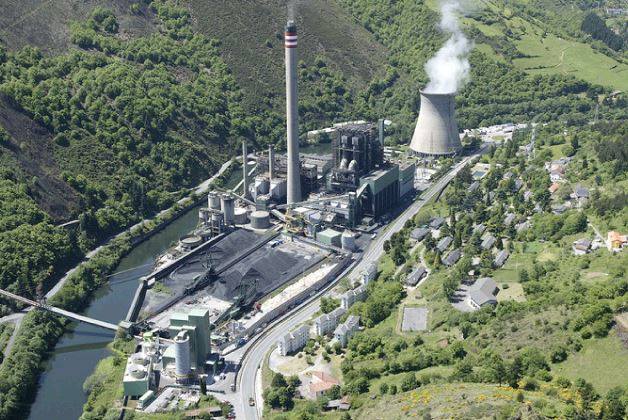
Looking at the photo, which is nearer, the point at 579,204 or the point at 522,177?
the point at 579,204

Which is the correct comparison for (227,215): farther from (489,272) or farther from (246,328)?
(489,272)

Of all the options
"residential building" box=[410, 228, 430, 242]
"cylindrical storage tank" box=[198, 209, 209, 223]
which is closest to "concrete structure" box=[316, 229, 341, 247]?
"residential building" box=[410, 228, 430, 242]

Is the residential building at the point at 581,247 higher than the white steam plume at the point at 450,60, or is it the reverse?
the white steam plume at the point at 450,60

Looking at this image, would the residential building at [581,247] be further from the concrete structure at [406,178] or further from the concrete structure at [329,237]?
the concrete structure at [406,178]

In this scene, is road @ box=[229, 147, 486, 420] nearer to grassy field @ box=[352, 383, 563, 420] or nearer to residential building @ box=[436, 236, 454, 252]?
residential building @ box=[436, 236, 454, 252]

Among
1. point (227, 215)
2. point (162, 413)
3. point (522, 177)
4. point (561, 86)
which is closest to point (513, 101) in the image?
point (561, 86)

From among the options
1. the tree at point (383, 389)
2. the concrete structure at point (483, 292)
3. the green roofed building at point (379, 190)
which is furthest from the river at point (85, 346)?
the concrete structure at point (483, 292)
